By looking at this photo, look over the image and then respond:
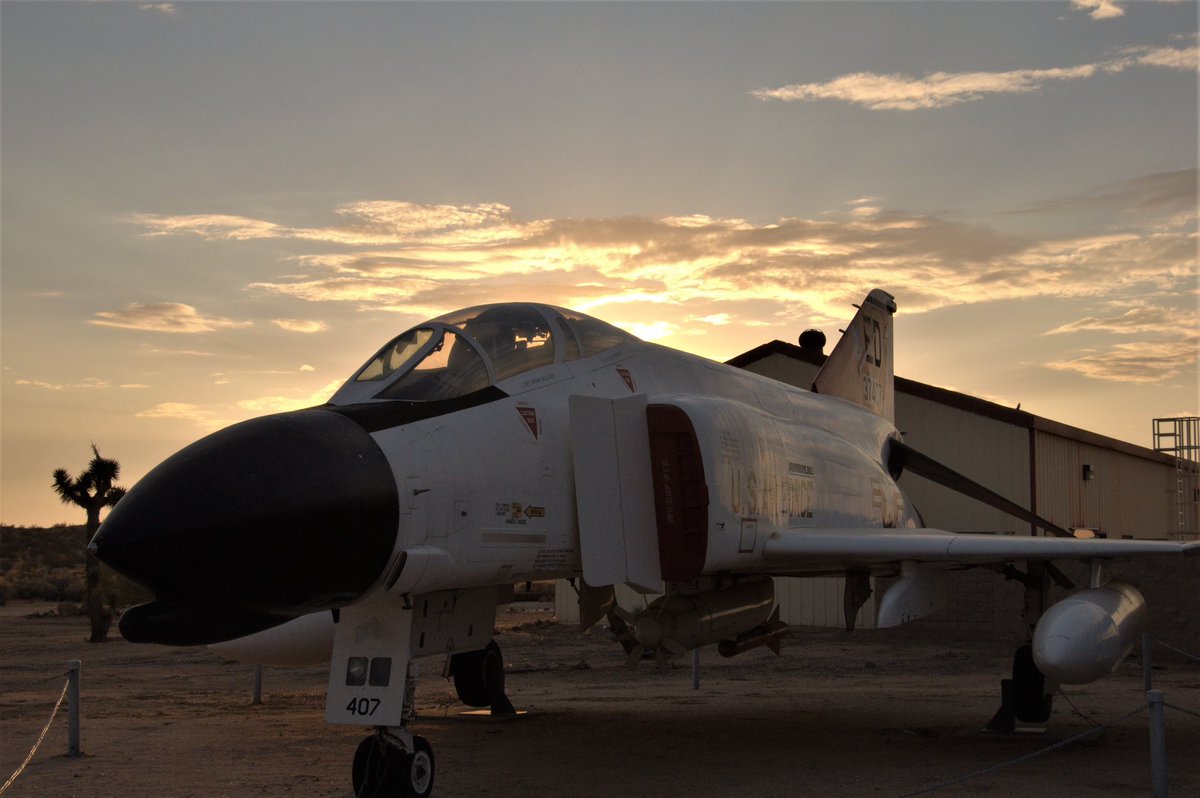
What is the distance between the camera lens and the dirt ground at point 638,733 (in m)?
8.37

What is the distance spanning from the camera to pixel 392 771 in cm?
677

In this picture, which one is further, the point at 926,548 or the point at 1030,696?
the point at 1030,696

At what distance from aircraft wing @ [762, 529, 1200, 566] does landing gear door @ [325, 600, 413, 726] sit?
3.20 meters

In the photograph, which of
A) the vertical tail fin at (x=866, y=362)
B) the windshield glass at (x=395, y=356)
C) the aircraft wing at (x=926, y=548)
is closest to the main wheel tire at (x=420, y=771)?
the windshield glass at (x=395, y=356)

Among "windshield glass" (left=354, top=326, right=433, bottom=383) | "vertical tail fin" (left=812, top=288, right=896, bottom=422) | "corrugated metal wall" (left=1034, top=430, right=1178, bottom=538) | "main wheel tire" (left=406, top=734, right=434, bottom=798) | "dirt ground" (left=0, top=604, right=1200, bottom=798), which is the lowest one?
"dirt ground" (left=0, top=604, right=1200, bottom=798)

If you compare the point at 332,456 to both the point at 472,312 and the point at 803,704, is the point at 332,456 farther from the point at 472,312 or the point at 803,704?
the point at 803,704

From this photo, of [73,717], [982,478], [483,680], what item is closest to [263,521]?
[73,717]

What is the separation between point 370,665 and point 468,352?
2011 mm

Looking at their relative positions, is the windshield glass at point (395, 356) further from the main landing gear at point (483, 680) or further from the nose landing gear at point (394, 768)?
the main landing gear at point (483, 680)

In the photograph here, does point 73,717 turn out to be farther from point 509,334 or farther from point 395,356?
point 509,334

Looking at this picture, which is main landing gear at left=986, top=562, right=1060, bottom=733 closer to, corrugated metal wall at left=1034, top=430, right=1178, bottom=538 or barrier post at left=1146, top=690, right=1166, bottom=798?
barrier post at left=1146, top=690, right=1166, bottom=798

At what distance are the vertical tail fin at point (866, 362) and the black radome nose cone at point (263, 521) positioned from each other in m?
8.47

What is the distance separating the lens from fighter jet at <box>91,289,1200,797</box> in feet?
19.1

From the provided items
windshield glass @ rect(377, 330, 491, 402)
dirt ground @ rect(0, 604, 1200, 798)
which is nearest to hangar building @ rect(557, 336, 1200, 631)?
dirt ground @ rect(0, 604, 1200, 798)
